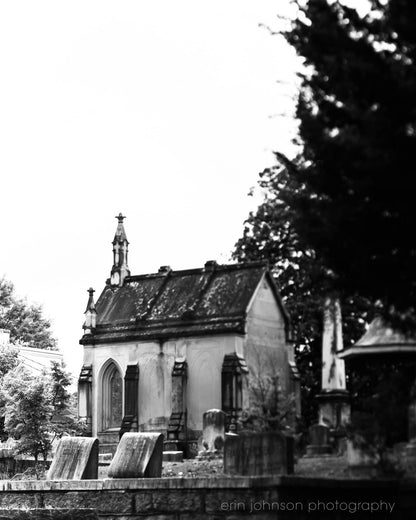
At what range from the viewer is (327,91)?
528 inches

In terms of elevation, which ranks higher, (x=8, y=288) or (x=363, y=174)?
(x=8, y=288)

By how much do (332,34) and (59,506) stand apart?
34.0 feet

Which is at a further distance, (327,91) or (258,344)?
(258,344)

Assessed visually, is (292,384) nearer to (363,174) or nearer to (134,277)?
(134,277)

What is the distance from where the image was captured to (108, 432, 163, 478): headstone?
62.1 ft

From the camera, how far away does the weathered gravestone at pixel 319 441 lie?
2812 cm

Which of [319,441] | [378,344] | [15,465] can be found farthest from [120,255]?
[378,344]

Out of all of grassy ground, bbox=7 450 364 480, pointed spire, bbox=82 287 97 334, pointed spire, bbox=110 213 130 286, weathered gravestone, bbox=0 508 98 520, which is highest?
pointed spire, bbox=110 213 130 286

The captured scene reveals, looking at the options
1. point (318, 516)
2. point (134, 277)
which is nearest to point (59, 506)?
point (318, 516)

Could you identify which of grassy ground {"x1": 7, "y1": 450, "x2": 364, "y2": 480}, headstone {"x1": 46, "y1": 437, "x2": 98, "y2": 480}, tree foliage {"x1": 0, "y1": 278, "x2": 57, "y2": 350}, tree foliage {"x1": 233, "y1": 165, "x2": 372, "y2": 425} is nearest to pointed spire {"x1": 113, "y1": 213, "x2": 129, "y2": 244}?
tree foliage {"x1": 233, "y1": 165, "x2": 372, "y2": 425}

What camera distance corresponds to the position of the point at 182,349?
150 ft

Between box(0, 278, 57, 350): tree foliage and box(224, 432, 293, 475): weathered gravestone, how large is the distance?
245 feet

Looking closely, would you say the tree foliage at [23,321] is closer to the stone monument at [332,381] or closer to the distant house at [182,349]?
the distant house at [182,349]

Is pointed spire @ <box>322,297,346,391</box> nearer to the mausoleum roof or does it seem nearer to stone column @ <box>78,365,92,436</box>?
the mausoleum roof
